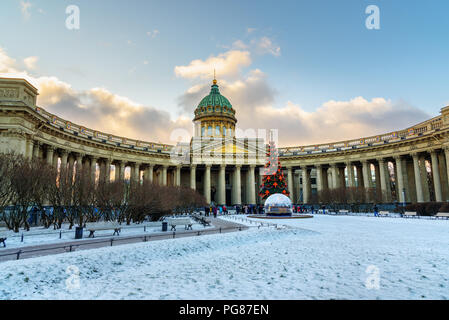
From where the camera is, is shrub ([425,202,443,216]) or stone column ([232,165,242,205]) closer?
shrub ([425,202,443,216])

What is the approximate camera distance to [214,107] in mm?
76625

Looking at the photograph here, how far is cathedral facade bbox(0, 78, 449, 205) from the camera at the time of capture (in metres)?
28.4

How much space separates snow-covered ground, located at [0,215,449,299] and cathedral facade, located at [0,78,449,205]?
14115mm

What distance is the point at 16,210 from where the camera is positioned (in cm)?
1812

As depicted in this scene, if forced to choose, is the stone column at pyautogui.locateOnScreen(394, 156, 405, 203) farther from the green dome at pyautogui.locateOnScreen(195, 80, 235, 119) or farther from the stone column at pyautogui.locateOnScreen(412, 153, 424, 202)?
the green dome at pyautogui.locateOnScreen(195, 80, 235, 119)

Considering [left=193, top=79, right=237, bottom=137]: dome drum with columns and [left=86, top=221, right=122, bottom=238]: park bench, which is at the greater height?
[left=193, top=79, right=237, bottom=137]: dome drum with columns

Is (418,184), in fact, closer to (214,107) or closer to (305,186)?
(305,186)

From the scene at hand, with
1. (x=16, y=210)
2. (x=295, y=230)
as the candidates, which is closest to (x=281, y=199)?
(x=295, y=230)

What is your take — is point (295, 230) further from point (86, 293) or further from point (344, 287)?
point (86, 293)

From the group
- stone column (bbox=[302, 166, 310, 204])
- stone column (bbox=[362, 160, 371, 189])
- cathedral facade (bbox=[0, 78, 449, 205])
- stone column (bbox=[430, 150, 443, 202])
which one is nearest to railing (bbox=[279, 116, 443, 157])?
cathedral facade (bbox=[0, 78, 449, 205])

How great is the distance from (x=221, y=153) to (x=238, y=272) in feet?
165

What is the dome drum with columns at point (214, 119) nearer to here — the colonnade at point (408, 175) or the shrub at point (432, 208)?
the colonnade at point (408, 175)

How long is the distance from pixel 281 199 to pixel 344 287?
25819 mm

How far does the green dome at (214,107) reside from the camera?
76250 mm
